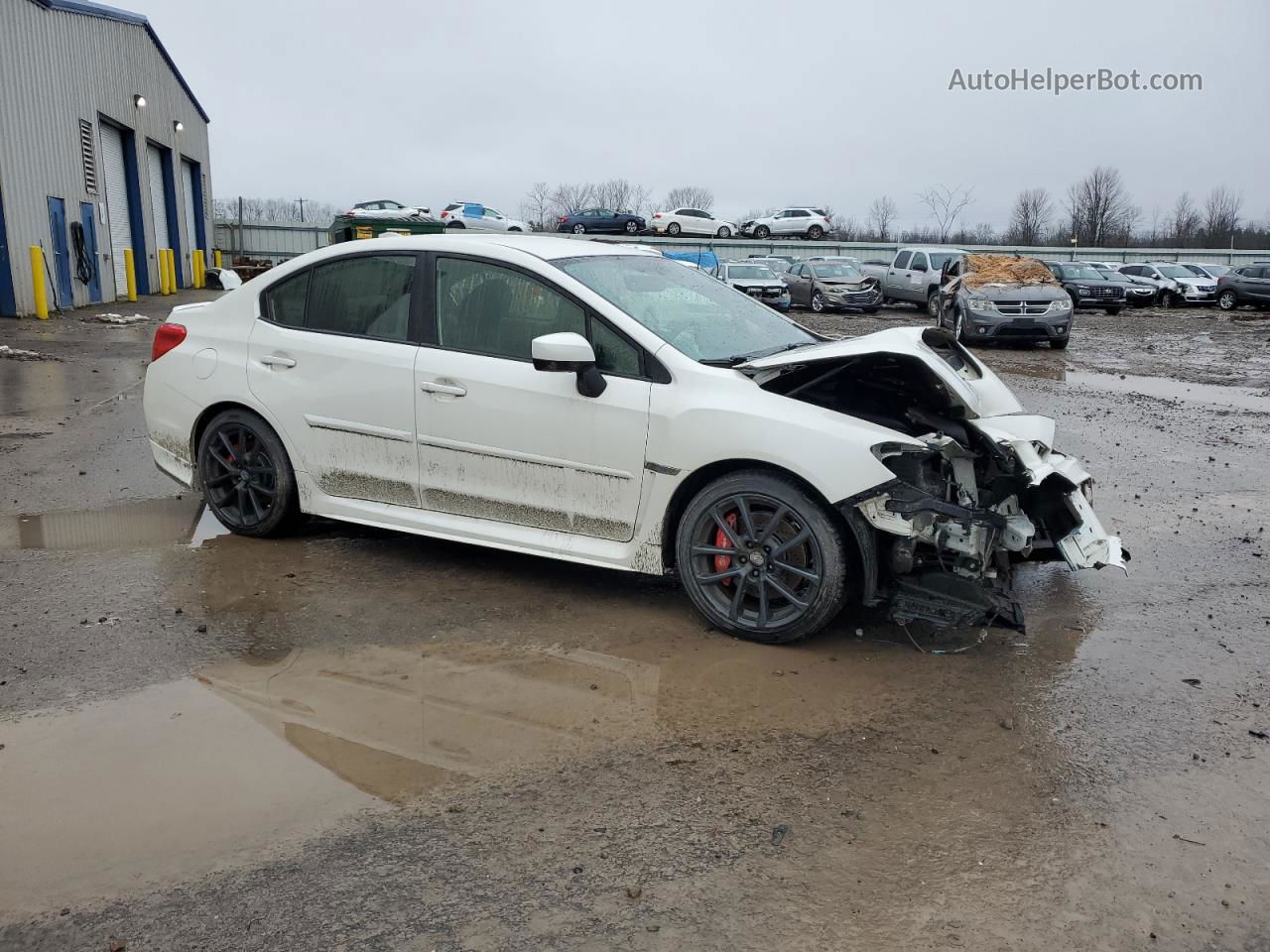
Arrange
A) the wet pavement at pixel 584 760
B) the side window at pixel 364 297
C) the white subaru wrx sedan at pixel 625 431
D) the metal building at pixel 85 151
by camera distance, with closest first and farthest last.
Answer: the wet pavement at pixel 584 760, the white subaru wrx sedan at pixel 625 431, the side window at pixel 364 297, the metal building at pixel 85 151

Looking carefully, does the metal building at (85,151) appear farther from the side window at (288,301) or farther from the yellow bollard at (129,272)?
the side window at (288,301)

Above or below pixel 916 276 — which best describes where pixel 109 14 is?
above

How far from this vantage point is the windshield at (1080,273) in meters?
32.4

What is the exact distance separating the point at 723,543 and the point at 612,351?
1.03 meters

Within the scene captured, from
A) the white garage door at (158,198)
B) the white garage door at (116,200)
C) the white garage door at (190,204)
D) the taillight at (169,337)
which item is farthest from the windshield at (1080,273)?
the taillight at (169,337)

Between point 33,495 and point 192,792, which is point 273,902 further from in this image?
point 33,495

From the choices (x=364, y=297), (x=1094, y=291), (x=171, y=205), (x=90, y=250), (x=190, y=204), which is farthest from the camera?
(x=190, y=204)

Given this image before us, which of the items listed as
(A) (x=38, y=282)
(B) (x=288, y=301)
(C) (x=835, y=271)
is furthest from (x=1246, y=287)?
(B) (x=288, y=301)

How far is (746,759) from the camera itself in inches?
140

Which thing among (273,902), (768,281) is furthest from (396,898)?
(768,281)

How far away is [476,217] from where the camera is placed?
42688mm

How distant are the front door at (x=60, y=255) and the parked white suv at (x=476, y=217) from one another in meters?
20.5

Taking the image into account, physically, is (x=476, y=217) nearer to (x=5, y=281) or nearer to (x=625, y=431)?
(x=5, y=281)

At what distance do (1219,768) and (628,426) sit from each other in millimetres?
2605
